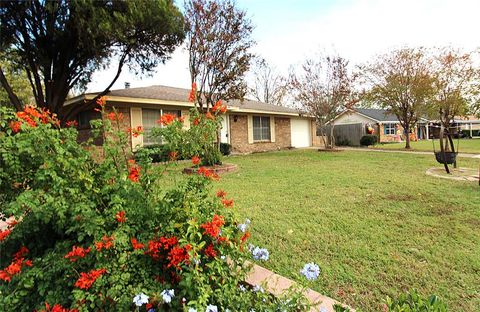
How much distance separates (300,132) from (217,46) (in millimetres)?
11482

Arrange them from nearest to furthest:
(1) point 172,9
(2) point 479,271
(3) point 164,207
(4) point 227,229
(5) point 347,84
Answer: (4) point 227,229 → (3) point 164,207 → (2) point 479,271 → (1) point 172,9 → (5) point 347,84

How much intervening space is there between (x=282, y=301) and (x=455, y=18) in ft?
38.3

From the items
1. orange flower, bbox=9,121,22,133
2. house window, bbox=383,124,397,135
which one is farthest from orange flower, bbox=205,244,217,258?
house window, bbox=383,124,397,135

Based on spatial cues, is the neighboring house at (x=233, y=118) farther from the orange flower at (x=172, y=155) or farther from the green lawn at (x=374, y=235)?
the orange flower at (x=172, y=155)

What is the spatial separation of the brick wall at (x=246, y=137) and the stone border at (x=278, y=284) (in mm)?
13390

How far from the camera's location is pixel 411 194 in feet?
16.5

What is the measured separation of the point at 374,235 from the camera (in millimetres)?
3244

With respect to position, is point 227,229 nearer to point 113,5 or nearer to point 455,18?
point 113,5

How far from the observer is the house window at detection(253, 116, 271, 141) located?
16984 millimetres

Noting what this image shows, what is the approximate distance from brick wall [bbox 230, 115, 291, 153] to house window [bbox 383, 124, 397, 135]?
50.4 ft

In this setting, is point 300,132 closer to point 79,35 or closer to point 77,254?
point 79,35

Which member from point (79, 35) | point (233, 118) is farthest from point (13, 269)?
point (233, 118)

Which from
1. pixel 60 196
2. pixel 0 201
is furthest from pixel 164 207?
pixel 0 201

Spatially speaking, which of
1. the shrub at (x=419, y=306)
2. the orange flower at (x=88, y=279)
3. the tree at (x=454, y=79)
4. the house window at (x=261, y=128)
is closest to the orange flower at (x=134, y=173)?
the orange flower at (x=88, y=279)
